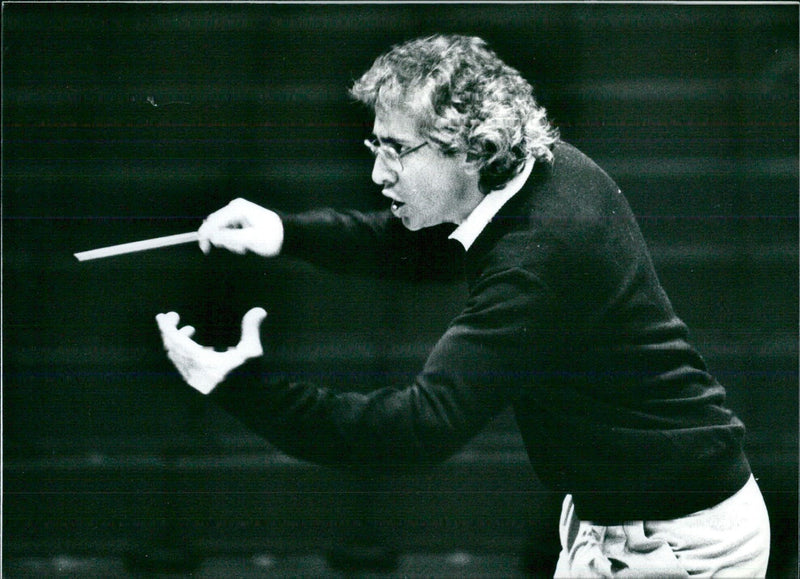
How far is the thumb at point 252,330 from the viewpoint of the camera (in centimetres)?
286

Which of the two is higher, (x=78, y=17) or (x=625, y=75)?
(x=78, y=17)

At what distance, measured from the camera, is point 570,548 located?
2951 millimetres

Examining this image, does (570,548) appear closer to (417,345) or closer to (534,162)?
(417,345)

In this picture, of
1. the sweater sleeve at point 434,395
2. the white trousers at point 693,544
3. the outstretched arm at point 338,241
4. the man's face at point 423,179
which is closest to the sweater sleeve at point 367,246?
the outstretched arm at point 338,241

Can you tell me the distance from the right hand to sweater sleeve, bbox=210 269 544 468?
0.53 metres

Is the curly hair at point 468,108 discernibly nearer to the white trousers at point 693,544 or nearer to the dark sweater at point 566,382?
the dark sweater at point 566,382

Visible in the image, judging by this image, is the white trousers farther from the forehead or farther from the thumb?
the forehead

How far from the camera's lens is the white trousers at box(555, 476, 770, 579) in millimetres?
2631

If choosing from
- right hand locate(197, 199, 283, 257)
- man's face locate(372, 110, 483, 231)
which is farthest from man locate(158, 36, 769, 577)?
right hand locate(197, 199, 283, 257)

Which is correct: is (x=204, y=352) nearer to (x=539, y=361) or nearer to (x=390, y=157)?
(x=390, y=157)

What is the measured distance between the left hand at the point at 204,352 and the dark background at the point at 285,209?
0.18 ft

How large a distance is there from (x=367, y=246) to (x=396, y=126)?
1.61 feet

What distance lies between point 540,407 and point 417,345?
0.55 metres

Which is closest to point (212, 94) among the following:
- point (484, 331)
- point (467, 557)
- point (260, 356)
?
point (260, 356)
